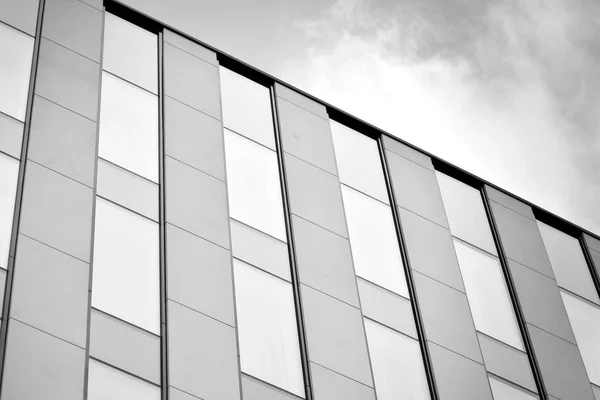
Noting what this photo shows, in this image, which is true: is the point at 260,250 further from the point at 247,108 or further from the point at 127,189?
the point at 247,108

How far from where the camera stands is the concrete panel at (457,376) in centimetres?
1770

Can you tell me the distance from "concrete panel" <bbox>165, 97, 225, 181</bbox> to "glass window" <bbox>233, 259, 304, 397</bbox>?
106 inches

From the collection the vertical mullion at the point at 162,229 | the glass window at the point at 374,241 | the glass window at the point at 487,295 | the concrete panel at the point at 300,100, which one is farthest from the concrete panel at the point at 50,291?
the glass window at the point at 487,295

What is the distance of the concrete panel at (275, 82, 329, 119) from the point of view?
21875 millimetres

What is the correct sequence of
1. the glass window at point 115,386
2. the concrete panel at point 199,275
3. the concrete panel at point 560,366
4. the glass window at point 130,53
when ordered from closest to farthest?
the glass window at point 115,386
the concrete panel at point 199,275
the glass window at point 130,53
the concrete panel at point 560,366

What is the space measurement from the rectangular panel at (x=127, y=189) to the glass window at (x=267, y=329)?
7.16ft

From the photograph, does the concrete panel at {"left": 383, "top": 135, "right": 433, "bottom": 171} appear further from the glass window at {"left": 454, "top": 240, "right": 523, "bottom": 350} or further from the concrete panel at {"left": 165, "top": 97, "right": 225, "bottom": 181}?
the concrete panel at {"left": 165, "top": 97, "right": 225, "bottom": 181}

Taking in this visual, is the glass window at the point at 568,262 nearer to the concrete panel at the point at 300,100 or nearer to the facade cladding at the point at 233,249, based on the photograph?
the facade cladding at the point at 233,249

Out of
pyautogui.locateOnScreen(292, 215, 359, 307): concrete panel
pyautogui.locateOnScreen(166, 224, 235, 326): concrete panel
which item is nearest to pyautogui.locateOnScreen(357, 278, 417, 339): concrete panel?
pyautogui.locateOnScreen(292, 215, 359, 307): concrete panel

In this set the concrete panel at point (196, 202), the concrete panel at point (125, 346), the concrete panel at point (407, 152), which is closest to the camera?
the concrete panel at point (125, 346)

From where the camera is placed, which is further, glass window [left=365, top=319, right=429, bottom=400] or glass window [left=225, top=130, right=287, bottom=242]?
glass window [left=225, top=130, right=287, bottom=242]

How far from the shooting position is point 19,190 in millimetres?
15023

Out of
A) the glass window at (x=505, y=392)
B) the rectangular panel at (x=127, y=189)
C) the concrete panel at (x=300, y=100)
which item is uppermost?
A: the concrete panel at (x=300, y=100)

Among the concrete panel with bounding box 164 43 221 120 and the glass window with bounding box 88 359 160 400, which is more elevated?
the concrete panel with bounding box 164 43 221 120
